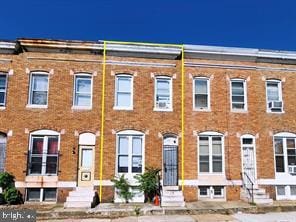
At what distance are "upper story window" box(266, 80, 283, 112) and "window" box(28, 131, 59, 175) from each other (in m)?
11.0

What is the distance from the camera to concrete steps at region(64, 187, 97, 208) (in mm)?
13688

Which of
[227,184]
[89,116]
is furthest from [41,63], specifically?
[227,184]

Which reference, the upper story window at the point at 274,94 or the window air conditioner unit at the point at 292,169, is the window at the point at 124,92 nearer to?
the upper story window at the point at 274,94

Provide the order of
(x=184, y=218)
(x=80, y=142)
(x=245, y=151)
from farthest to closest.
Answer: (x=245, y=151)
(x=80, y=142)
(x=184, y=218)

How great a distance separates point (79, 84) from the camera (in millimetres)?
16406

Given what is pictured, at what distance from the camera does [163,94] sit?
16828mm

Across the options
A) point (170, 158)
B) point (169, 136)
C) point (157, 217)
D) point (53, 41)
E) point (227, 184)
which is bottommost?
point (157, 217)

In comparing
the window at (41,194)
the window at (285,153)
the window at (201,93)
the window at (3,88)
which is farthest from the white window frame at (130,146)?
the window at (285,153)

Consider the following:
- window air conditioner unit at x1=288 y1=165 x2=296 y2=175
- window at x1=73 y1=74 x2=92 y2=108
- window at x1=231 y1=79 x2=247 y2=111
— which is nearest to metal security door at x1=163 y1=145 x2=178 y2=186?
window at x1=231 y1=79 x2=247 y2=111

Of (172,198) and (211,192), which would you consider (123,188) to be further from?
(211,192)

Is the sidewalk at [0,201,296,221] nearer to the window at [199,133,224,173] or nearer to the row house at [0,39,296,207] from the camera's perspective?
the row house at [0,39,296,207]

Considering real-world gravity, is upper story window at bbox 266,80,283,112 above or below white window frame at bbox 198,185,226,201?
above

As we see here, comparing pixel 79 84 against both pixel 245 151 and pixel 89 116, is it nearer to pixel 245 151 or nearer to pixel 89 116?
pixel 89 116

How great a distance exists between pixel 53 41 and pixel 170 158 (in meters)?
8.11
